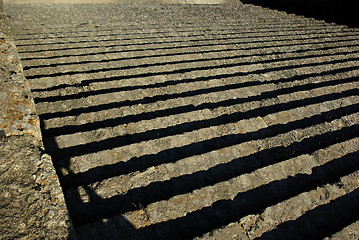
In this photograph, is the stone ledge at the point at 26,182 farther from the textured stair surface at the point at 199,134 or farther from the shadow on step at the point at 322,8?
the shadow on step at the point at 322,8

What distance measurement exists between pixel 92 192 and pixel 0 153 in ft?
2.03

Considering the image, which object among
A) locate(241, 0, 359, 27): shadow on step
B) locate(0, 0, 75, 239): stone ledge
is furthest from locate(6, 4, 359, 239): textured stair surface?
locate(241, 0, 359, 27): shadow on step

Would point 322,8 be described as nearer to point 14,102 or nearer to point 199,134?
point 199,134

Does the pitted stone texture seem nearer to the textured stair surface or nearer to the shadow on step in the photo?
the textured stair surface

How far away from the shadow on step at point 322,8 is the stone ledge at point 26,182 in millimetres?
12749

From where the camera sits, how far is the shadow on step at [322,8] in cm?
1120

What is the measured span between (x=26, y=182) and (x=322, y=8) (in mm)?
16598

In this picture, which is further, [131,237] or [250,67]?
[250,67]

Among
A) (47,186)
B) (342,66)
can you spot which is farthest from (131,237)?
(342,66)

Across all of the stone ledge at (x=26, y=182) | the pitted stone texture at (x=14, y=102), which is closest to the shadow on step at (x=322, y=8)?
the pitted stone texture at (x=14, y=102)

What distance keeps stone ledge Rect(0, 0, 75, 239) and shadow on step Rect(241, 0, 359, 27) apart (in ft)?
41.8

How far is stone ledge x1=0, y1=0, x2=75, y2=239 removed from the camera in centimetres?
111

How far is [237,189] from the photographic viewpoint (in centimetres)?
179

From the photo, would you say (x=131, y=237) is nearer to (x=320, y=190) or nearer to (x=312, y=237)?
(x=312, y=237)
